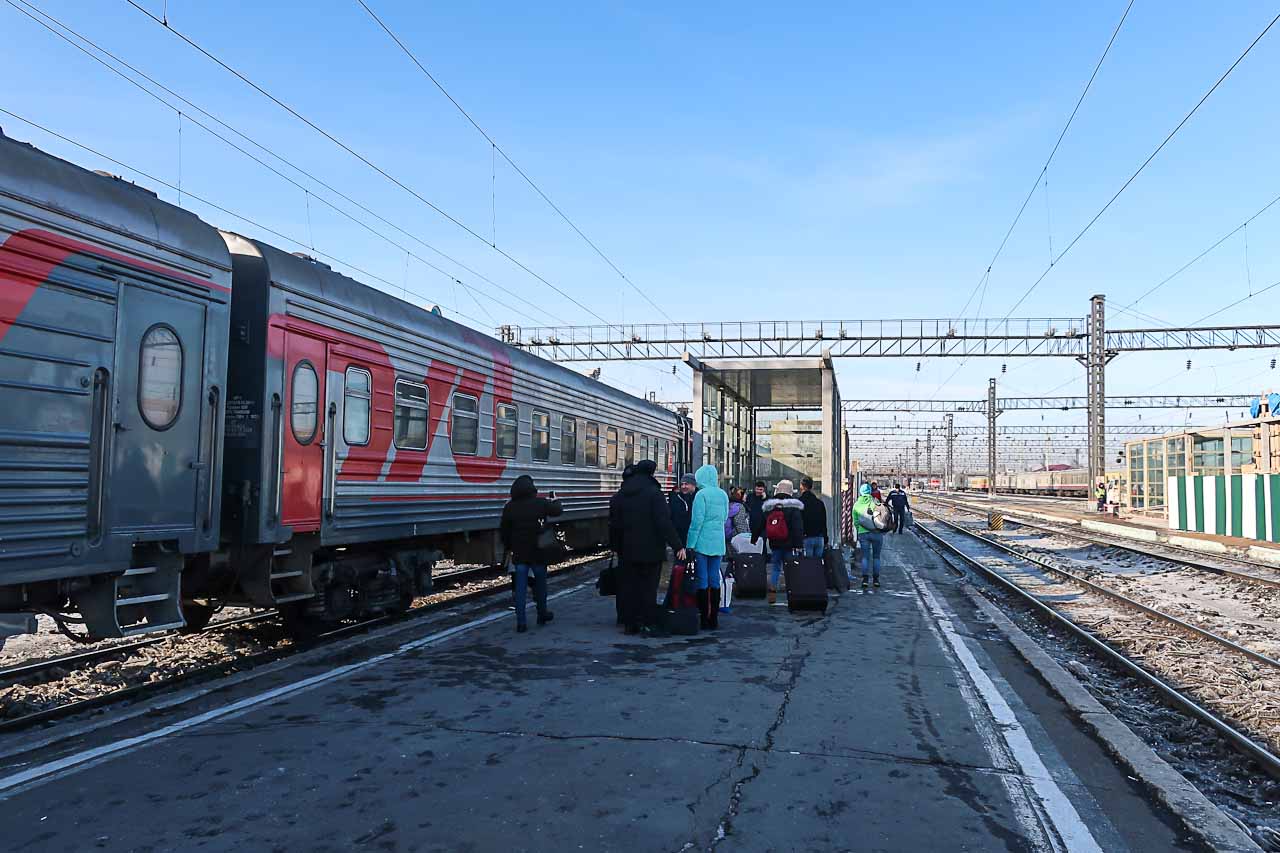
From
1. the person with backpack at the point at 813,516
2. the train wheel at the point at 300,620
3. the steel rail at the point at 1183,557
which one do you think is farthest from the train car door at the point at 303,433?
the steel rail at the point at 1183,557

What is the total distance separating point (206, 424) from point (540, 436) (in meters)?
7.02

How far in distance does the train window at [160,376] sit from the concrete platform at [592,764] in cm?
206

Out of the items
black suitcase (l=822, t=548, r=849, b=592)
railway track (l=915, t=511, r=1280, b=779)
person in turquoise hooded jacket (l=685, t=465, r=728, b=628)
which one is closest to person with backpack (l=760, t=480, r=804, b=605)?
black suitcase (l=822, t=548, r=849, b=592)

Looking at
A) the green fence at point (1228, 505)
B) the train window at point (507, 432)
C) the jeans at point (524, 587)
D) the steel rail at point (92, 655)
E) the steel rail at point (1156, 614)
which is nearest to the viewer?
the steel rail at point (92, 655)

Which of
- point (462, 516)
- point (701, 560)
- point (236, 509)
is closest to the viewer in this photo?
point (236, 509)

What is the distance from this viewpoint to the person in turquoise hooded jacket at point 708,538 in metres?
9.41

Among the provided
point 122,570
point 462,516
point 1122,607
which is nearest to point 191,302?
point 122,570

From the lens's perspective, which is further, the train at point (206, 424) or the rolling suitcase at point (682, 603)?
the rolling suitcase at point (682, 603)

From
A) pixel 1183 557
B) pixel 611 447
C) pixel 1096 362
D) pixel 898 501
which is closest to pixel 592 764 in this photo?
pixel 611 447

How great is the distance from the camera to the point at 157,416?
6.56 meters

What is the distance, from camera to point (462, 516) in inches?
440

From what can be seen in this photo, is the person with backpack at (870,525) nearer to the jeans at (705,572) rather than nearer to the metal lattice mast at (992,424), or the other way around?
the jeans at (705,572)

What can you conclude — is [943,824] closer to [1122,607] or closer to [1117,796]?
[1117,796]

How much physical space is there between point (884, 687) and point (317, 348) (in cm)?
576
